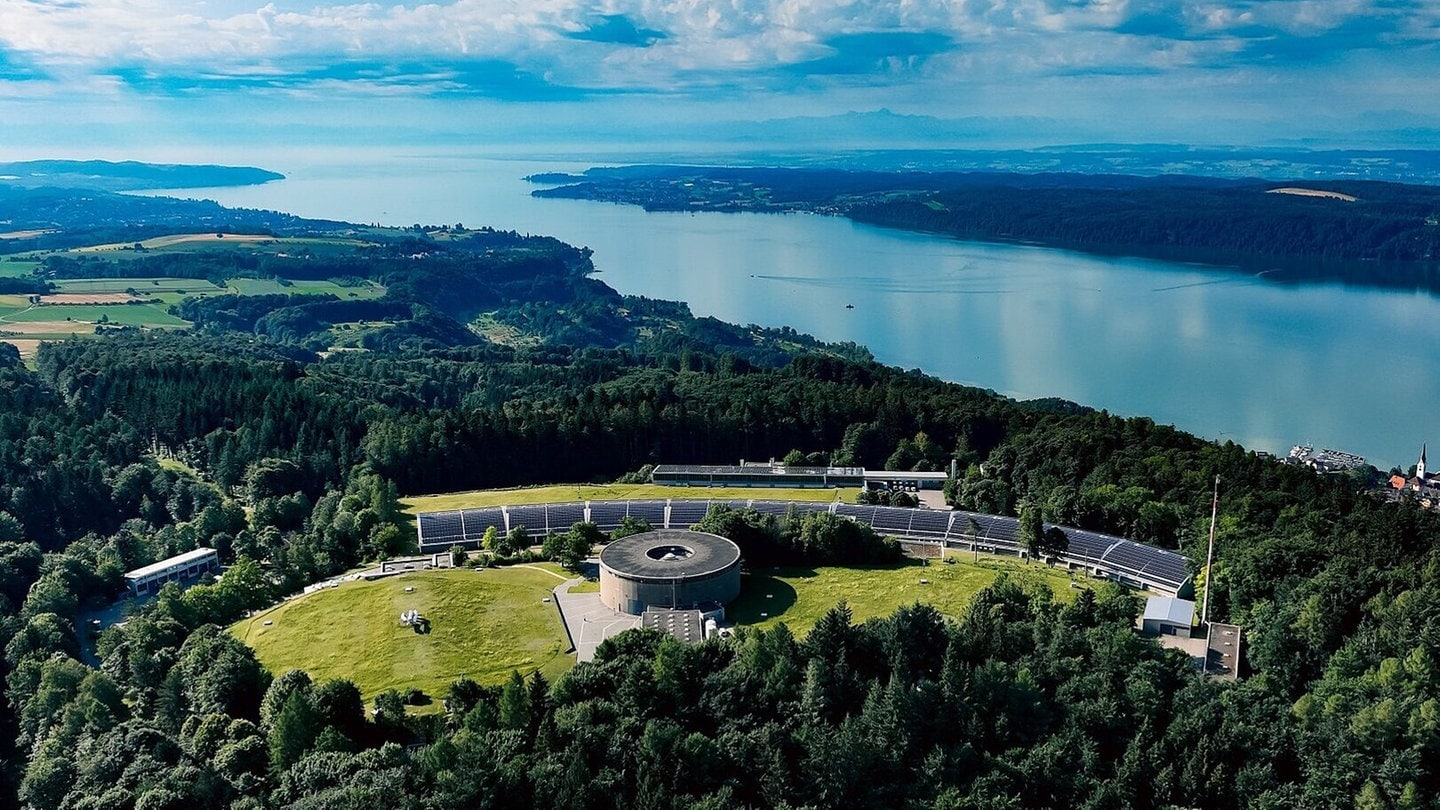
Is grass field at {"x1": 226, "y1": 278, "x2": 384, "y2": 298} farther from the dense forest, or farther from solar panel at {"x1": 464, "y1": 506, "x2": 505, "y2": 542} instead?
solar panel at {"x1": 464, "y1": 506, "x2": 505, "y2": 542}

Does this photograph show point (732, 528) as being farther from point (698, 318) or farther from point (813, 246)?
point (813, 246)

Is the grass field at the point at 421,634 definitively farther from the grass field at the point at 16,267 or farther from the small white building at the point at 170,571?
the grass field at the point at 16,267

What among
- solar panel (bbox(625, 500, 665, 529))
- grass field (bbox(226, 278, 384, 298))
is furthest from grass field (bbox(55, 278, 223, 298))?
solar panel (bbox(625, 500, 665, 529))

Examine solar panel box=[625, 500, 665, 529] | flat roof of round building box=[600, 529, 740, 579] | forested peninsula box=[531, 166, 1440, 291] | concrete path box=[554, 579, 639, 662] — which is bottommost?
concrete path box=[554, 579, 639, 662]

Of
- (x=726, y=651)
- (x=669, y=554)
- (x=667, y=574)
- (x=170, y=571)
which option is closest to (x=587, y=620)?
(x=667, y=574)

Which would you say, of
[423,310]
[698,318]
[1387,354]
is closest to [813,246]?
[698,318]
